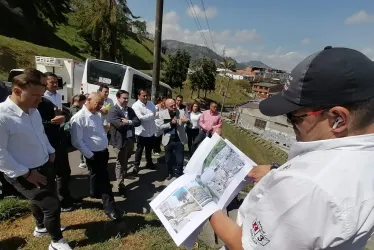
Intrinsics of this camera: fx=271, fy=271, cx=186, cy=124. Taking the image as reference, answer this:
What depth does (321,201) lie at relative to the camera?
0.87 metres

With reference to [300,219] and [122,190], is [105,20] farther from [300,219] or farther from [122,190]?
[300,219]

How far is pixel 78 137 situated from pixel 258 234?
3320 mm

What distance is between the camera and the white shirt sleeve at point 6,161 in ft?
8.50

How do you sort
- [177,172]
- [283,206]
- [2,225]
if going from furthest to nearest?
[177,172] < [2,225] < [283,206]

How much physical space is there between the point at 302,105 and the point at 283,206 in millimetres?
411

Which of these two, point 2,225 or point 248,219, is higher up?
point 248,219

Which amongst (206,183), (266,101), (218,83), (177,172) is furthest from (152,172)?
(218,83)

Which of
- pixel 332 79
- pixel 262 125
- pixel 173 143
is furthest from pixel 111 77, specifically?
pixel 262 125

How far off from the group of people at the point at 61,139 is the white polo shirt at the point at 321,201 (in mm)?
2557

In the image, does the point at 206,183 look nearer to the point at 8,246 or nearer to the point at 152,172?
the point at 8,246

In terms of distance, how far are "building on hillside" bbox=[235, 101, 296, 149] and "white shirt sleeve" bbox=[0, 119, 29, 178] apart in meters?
39.2

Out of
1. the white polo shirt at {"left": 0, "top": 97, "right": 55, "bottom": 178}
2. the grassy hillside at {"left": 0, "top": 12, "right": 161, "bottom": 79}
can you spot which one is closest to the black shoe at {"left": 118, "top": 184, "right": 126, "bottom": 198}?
the white polo shirt at {"left": 0, "top": 97, "right": 55, "bottom": 178}

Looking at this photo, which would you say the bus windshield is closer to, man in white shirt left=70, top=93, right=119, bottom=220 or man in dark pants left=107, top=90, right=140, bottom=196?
man in dark pants left=107, top=90, right=140, bottom=196

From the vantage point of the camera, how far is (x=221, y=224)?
1282 mm
